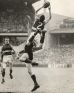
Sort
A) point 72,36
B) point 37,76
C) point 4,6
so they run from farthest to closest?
point 72,36 < point 4,6 < point 37,76

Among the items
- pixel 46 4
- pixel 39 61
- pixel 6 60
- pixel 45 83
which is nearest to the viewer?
pixel 46 4

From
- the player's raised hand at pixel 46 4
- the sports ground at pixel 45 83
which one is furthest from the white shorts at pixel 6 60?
the player's raised hand at pixel 46 4

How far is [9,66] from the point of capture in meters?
8.74

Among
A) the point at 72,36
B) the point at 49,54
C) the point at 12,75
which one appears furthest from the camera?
the point at 72,36

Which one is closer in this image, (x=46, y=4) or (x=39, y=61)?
(x=46, y=4)

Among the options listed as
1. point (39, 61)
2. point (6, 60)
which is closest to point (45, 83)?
point (6, 60)

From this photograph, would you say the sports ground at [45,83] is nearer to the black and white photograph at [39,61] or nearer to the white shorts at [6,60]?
the black and white photograph at [39,61]

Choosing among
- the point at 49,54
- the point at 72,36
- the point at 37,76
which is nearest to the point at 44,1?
the point at 37,76

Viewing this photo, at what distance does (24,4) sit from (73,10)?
20.5 feet

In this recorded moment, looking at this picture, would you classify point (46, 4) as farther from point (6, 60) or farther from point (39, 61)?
point (39, 61)

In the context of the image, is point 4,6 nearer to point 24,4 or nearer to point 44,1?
point 24,4

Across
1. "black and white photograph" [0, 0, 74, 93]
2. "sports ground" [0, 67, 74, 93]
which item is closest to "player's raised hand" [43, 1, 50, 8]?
"black and white photograph" [0, 0, 74, 93]

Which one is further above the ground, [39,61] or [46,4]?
[46,4]

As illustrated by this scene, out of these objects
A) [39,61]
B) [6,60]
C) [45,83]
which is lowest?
[39,61]
